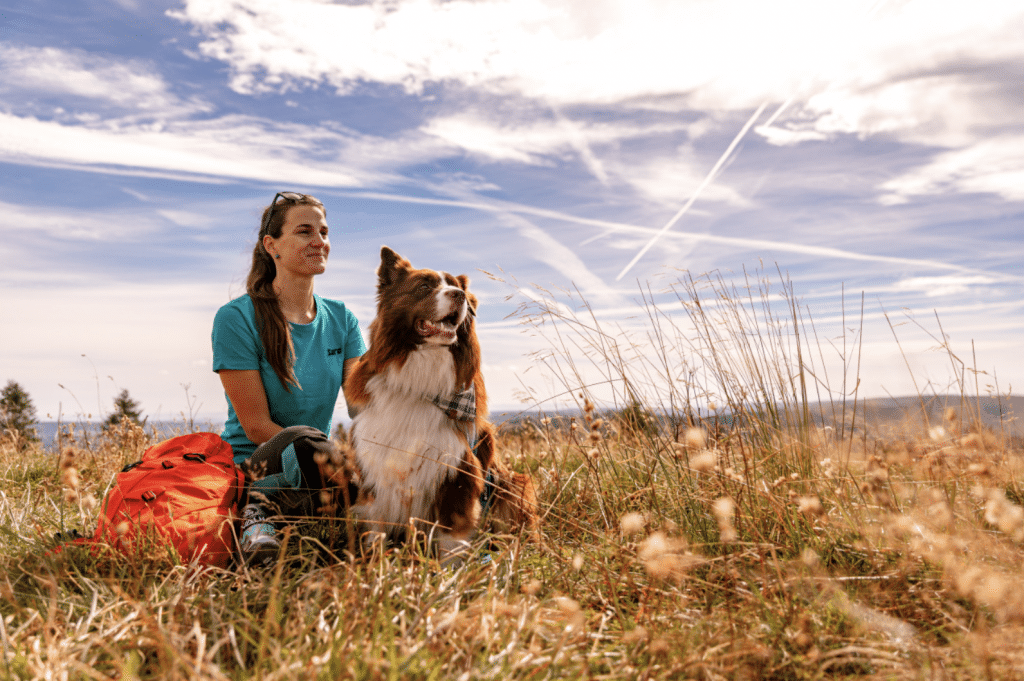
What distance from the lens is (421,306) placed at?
11.9 ft

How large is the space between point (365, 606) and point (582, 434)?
3.00m

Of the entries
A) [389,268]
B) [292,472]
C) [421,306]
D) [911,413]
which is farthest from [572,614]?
Answer: [911,413]

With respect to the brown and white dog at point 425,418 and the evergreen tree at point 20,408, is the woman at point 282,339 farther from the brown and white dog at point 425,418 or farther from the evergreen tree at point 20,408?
the evergreen tree at point 20,408

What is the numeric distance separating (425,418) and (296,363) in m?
1.25

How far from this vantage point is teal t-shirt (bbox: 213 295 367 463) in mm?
4039

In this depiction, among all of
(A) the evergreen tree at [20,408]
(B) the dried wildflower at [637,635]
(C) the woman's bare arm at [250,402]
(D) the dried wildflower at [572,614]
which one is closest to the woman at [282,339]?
(C) the woman's bare arm at [250,402]

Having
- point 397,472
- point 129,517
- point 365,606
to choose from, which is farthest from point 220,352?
point 365,606

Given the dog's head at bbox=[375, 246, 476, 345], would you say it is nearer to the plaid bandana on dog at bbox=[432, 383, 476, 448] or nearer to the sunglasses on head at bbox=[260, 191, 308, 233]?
the plaid bandana on dog at bbox=[432, 383, 476, 448]

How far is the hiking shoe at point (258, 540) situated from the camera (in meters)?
2.95

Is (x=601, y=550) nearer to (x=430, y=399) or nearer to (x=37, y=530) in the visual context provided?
(x=430, y=399)

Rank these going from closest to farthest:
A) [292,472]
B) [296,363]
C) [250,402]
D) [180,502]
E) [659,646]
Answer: [659,646], [180,502], [292,472], [250,402], [296,363]

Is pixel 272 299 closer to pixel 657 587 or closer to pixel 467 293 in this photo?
pixel 467 293

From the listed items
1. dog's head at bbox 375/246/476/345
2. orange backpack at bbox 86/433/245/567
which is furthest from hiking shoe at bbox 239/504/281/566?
Result: dog's head at bbox 375/246/476/345

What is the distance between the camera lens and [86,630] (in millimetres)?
2156
